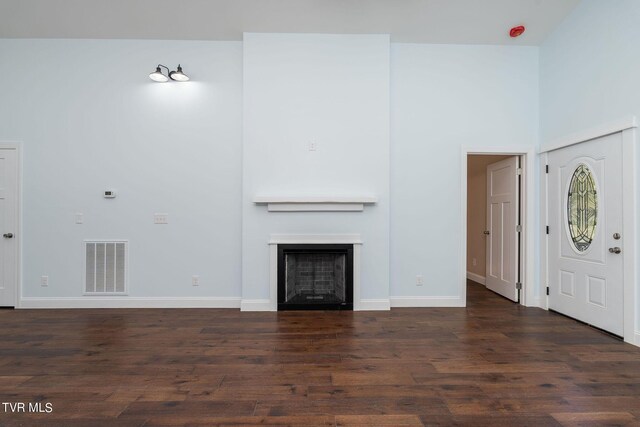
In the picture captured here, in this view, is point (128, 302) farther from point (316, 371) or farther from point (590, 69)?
point (590, 69)

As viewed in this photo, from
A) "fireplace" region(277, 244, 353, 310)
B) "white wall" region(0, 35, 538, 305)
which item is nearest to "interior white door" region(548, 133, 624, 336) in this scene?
"white wall" region(0, 35, 538, 305)

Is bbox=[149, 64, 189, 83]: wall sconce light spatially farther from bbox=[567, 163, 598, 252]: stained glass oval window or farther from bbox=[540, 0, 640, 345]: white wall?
bbox=[567, 163, 598, 252]: stained glass oval window

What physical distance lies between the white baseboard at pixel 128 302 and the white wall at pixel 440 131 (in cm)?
217

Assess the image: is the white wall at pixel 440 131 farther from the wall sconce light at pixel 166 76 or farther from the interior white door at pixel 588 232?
the wall sconce light at pixel 166 76

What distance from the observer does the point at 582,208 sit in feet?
11.1

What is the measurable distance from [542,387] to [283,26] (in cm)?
413

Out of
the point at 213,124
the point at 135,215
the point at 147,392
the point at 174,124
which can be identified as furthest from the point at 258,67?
the point at 147,392

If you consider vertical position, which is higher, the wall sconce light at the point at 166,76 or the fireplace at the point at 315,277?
the wall sconce light at the point at 166,76

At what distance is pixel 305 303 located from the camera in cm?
377

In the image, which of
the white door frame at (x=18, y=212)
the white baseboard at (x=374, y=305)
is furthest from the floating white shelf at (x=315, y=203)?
the white door frame at (x=18, y=212)

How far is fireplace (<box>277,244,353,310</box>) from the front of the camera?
377cm

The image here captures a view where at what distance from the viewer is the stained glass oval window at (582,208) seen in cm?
325

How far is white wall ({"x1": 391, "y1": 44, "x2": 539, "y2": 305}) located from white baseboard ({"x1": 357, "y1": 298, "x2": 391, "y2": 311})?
0.23 m

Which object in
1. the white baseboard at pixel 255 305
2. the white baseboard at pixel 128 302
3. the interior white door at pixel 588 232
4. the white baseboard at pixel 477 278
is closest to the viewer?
the interior white door at pixel 588 232
